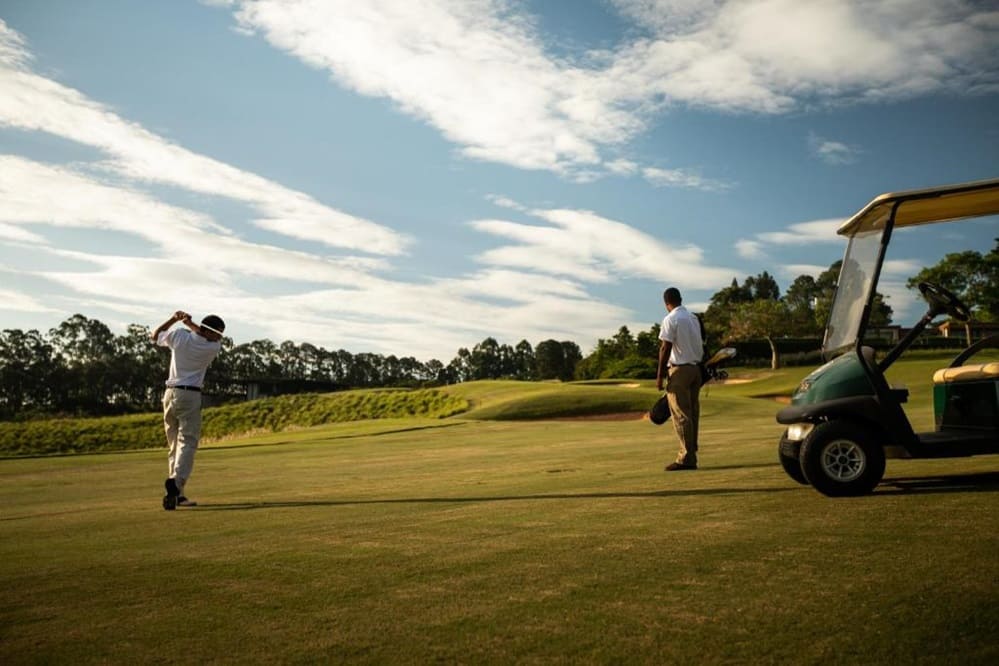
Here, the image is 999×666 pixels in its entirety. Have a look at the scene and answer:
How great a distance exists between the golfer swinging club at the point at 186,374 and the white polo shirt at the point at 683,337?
5.96 m

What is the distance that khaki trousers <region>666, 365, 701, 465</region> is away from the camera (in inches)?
408

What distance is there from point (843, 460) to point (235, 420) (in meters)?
66.2

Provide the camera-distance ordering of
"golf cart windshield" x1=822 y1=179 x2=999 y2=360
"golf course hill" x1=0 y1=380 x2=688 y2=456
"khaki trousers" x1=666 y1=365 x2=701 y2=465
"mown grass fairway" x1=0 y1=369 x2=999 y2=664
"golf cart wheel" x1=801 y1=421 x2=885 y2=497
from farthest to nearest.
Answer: "golf course hill" x1=0 y1=380 x2=688 y2=456 → "khaki trousers" x1=666 y1=365 x2=701 y2=465 → "golf cart windshield" x1=822 y1=179 x2=999 y2=360 → "golf cart wheel" x1=801 y1=421 x2=885 y2=497 → "mown grass fairway" x1=0 y1=369 x2=999 y2=664

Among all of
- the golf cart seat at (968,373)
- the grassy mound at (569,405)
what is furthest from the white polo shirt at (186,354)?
the grassy mound at (569,405)

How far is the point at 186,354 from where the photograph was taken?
10.0m

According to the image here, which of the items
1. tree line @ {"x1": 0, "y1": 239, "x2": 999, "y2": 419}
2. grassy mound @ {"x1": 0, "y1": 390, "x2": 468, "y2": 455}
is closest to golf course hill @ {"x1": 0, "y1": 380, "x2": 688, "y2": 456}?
grassy mound @ {"x1": 0, "y1": 390, "x2": 468, "y2": 455}

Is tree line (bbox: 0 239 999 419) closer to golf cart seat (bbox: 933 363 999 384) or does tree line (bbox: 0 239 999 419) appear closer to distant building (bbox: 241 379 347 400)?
distant building (bbox: 241 379 347 400)

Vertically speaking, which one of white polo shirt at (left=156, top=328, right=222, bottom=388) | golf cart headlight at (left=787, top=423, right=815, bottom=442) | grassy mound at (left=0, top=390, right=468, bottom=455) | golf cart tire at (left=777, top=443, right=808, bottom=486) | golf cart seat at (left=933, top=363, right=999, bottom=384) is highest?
white polo shirt at (left=156, top=328, right=222, bottom=388)

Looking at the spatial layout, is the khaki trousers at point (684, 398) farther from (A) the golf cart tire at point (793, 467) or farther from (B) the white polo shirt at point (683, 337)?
(A) the golf cart tire at point (793, 467)

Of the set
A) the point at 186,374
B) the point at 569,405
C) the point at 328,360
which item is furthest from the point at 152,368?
the point at 186,374

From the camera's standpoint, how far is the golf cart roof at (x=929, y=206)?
24.1 feet

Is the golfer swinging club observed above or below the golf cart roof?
below

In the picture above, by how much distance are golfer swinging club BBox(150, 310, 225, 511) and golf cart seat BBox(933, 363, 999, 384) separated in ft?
27.9

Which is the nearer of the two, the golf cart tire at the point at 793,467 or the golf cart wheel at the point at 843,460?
the golf cart wheel at the point at 843,460
